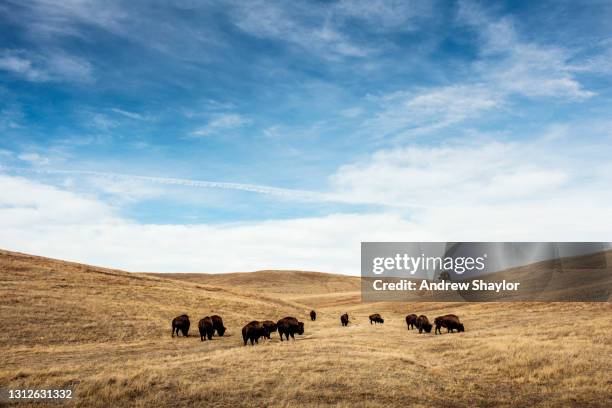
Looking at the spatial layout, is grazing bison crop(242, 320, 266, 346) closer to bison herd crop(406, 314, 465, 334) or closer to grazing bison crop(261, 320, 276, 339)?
grazing bison crop(261, 320, 276, 339)

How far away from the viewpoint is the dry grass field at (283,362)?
530 inches

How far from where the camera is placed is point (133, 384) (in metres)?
14.4

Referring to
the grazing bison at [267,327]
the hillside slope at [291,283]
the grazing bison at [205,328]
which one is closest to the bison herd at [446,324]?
the grazing bison at [267,327]

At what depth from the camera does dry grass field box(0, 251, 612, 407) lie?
1345cm

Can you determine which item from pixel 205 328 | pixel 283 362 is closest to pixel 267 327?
pixel 205 328

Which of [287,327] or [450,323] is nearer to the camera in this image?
[287,327]

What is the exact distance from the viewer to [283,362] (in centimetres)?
1802

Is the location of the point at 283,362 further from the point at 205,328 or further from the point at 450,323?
the point at 450,323

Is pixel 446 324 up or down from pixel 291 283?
down

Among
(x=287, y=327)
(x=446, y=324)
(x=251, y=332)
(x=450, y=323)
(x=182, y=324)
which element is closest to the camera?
(x=251, y=332)

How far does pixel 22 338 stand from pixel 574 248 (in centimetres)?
7395

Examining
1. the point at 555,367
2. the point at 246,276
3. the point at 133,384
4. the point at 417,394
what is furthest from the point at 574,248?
the point at 246,276

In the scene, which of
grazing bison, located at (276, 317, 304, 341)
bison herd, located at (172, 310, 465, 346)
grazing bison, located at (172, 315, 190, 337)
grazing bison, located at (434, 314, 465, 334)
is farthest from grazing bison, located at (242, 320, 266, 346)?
grazing bison, located at (434, 314, 465, 334)

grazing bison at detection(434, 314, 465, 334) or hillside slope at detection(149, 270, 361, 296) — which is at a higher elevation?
hillside slope at detection(149, 270, 361, 296)
